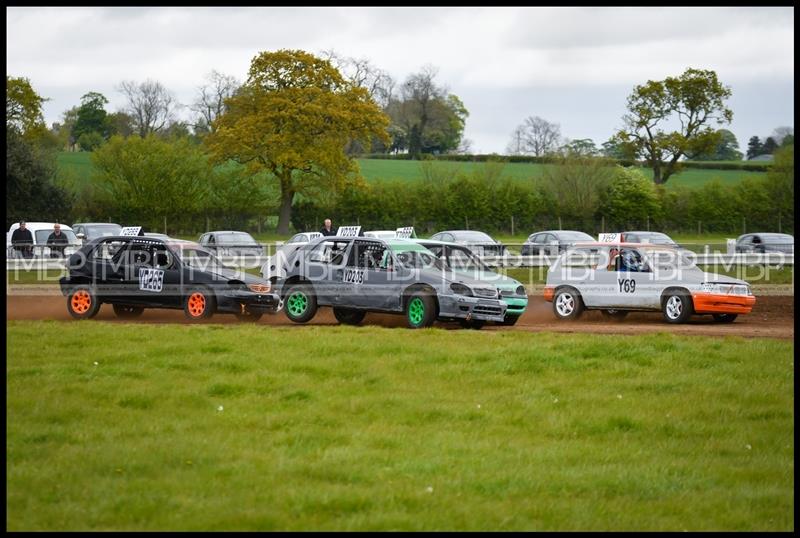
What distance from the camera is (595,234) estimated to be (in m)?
58.9

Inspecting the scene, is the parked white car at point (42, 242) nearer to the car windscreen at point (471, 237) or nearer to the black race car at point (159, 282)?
the black race car at point (159, 282)

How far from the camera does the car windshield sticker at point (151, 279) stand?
61.6 feet

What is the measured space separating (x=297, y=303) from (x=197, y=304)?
1712 millimetres

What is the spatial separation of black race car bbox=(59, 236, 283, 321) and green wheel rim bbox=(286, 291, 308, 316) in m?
0.31

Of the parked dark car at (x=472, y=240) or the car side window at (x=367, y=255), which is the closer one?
the car side window at (x=367, y=255)

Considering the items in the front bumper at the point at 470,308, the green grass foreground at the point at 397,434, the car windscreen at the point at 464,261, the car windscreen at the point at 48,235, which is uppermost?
the car windscreen at the point at 48,235

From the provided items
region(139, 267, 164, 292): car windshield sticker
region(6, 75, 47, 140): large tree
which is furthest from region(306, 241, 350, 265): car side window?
region(6, 75, 47, 140): large tree

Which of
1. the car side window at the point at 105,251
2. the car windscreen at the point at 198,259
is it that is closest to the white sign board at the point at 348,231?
the car windscreen at the point at 198,259

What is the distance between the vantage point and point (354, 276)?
1814cm

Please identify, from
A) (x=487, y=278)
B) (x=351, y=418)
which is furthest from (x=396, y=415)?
(x=487, y=278)

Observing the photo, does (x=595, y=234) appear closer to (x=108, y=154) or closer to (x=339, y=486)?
(x=108, y=154)

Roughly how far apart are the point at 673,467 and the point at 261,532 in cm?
330

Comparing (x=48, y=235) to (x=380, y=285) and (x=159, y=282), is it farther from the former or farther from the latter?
(x=380, y=285)

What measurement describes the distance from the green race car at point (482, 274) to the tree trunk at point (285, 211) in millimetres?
38233
